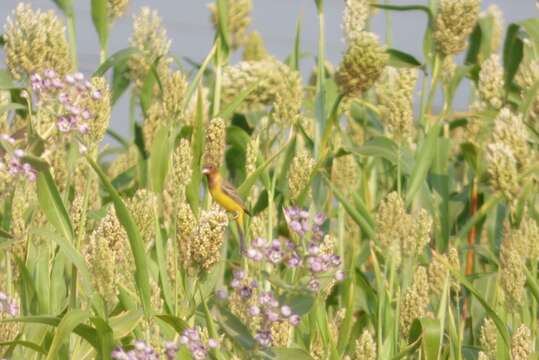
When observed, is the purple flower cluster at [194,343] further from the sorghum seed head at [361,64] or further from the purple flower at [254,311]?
the sorghum seed head at [361,64]

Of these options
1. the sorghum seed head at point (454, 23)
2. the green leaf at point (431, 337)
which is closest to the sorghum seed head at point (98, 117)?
the green leaf at point (431, 337)

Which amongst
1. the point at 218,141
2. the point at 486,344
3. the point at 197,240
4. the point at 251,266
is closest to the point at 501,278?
the point at 486,344

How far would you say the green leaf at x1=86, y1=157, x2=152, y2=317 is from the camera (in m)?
1.89

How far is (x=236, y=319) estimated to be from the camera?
180 centimetres

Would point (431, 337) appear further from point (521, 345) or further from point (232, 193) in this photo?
point (232, 193)

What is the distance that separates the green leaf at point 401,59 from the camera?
10.6 ft

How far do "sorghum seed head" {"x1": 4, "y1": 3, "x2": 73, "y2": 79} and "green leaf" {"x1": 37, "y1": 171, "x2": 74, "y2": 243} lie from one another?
1.30 feet

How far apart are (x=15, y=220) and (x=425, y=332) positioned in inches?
28.5

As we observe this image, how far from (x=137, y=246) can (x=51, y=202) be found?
194 mm

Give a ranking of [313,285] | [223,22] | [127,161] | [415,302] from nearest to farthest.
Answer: [313,285] → [415,302] → [223,22] → [127,161]

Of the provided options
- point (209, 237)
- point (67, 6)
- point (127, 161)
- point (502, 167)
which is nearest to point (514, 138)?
point (502, 167)

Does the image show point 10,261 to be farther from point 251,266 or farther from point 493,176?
point 493,176

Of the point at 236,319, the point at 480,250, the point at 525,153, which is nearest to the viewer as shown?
the point at 236,319

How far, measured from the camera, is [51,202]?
2.04 m
